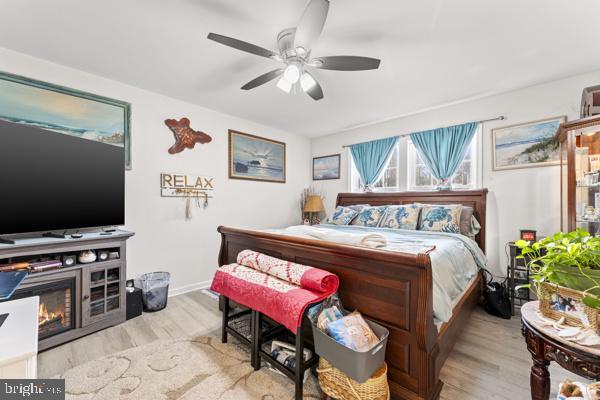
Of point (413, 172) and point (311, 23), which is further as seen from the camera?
point (413, 172)

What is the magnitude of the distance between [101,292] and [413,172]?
402 cm

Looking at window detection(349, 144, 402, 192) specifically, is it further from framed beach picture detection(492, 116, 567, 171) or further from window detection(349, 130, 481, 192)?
framed beach picture detection(492, 116, 567, 171)

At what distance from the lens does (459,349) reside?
1991mm

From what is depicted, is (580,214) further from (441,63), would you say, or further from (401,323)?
(401,323)

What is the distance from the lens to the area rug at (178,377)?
1.52 meters

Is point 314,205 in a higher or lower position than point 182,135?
lower

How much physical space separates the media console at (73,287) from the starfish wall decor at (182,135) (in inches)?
50.0

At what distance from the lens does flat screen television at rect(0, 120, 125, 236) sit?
6.16ft

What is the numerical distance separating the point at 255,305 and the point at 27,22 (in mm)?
2618

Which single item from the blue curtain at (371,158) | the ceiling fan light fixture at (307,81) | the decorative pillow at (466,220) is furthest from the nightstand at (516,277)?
Result: the ceiling fan light fixture at (307,81)

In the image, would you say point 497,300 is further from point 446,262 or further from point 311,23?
point 311,23

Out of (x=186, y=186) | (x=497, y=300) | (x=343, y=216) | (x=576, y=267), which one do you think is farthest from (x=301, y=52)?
(x=497, y=300)

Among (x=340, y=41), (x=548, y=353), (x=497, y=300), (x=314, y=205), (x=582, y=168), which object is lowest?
(x=497, y=300)

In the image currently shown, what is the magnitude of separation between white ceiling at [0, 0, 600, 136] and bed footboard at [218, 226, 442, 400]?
1630 mm
